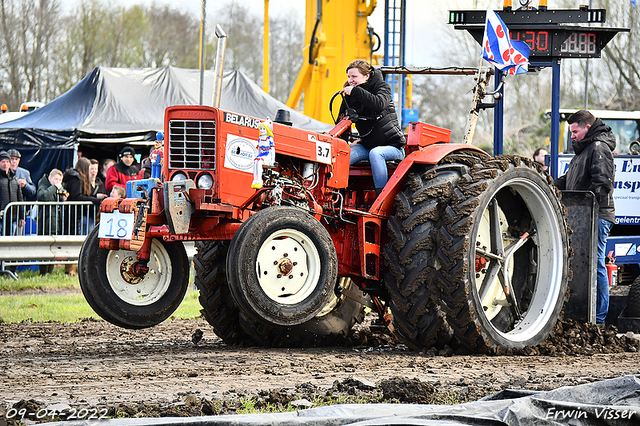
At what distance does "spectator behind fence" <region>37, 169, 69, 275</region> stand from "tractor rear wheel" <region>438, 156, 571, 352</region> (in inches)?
329

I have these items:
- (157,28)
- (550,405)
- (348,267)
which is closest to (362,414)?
(550,405)

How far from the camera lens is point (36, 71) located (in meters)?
33.2

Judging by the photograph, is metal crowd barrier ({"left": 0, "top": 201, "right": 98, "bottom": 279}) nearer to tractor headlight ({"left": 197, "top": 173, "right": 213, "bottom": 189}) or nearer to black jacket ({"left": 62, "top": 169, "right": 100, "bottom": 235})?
black jacket ({"left": 62, "top": 169, "right": 100, "bottom": 235})

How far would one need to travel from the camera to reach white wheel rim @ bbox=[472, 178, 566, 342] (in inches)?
282

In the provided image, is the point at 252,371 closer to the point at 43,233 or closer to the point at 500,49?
the point at 500,49

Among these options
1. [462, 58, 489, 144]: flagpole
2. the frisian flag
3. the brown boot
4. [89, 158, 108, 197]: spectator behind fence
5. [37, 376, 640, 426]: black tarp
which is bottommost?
[37, 376, 640, 426]: black tarp

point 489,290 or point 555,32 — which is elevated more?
point 555,32

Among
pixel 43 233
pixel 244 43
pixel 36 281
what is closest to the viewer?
pixel 36 281

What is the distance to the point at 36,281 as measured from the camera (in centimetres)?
1304

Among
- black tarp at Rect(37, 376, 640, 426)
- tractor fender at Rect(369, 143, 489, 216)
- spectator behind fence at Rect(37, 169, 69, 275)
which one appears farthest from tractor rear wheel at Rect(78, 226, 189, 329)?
spectator behind fence at Rect(37, 169, 69, 275)

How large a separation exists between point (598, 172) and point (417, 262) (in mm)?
3087

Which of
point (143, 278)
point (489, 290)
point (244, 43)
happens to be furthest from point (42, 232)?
point (244, 43)

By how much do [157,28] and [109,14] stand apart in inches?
129

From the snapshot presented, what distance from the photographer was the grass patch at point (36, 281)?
498 inches
